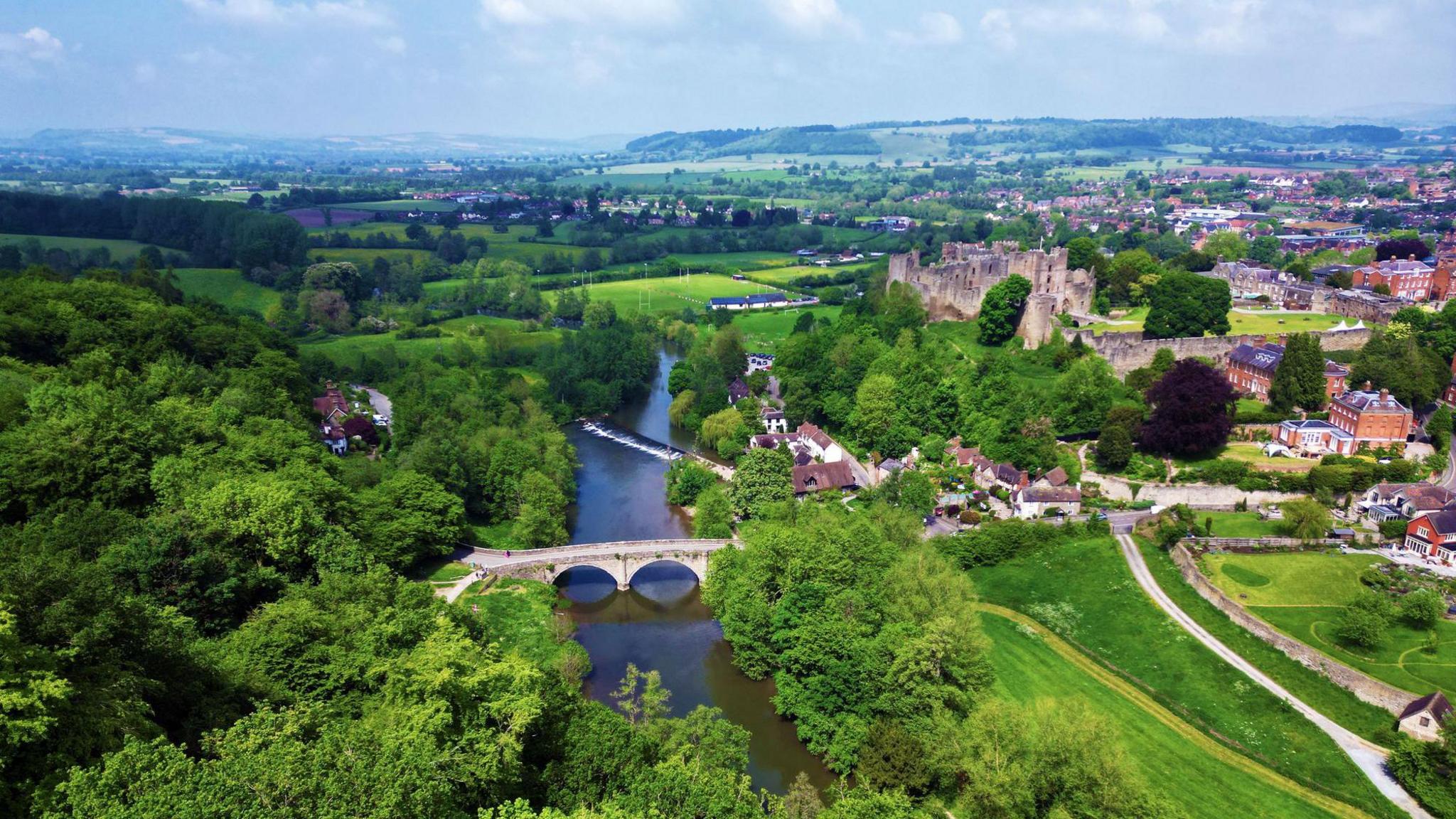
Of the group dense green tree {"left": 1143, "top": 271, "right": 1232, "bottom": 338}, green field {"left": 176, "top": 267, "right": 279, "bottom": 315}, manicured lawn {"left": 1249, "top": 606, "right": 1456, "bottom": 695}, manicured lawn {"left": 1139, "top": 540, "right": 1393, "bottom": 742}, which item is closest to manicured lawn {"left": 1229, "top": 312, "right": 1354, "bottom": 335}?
dense green tree {"left": 1143, "top": 271, "right": 1232, "bottom": 338}

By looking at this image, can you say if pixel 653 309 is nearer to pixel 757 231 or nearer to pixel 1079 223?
pixel 757 231

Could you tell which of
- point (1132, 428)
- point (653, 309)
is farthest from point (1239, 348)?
point (653, 309)

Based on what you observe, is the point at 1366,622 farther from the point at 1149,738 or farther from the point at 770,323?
the point at 770,323

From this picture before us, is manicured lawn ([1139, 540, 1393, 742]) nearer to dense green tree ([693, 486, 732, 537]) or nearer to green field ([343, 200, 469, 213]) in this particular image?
dense green tree ([693, 486, 732, 537])

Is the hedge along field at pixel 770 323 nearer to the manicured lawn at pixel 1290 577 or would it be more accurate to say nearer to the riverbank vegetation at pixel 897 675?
the riverbank vegetation at pixel 897 675

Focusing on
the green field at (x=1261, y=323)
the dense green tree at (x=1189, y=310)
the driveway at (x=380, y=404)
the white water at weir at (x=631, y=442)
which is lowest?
the white water at weir at (x=631, y=442)

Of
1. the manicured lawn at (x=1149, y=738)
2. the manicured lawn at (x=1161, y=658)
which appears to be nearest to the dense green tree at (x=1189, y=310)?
the manicured lawn at (x=1161, y=658)
